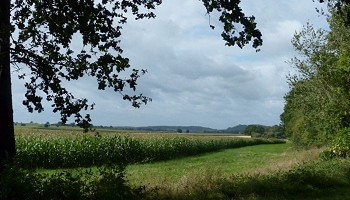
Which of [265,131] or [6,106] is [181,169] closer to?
[6,106]

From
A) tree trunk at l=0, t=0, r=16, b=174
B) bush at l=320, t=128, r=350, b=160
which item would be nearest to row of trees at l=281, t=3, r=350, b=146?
bush at l=320, t=128, r=350, b=160

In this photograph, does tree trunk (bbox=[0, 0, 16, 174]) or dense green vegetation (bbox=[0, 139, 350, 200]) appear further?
tree trunk (bbox=[0, 0, 16, 174])

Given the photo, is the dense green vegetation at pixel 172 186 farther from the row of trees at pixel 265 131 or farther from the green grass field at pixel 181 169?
the row of trees at pixel 265 131

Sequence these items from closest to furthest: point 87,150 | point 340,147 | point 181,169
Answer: point 340,147 → point 181,169 → point 87,150

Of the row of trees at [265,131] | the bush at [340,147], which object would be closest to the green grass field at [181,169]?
the bush at [340,147]

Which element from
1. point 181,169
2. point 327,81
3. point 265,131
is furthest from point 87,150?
point 265,131

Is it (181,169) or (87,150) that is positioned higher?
(87,150)

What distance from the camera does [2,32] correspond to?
8031 mm

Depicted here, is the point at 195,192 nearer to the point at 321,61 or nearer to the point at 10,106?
the point at 10,106

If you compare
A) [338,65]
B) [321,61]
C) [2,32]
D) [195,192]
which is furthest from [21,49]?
[321,61]

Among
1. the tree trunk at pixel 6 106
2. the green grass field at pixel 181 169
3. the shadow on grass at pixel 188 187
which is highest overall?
the tree trunk at pixel 6 106

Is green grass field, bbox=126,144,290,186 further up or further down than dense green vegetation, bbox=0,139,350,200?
further down

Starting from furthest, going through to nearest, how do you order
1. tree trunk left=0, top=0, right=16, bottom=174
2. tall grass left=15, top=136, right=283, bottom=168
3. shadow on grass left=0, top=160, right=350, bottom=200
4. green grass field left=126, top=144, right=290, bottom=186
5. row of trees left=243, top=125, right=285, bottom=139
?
row of trees left=243, top=125, right=285, bottom=139 → tall grass left=15, top=136, right=283, bottom=168 → green grass field left=126, top=144, right=290, bottom=186 → tree trunk left=0, top=0, right=16, bottom=174 → shadow on grass left=0, top=160, right=350, bottom=200

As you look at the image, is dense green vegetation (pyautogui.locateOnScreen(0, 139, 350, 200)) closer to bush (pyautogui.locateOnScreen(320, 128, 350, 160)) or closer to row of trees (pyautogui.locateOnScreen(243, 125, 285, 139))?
bush (pyautogui.locateOnScreen(320, 128, 350, 160))
